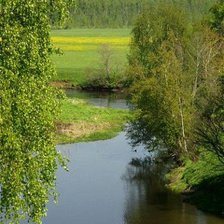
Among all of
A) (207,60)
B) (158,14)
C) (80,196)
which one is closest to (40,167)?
(80,196)

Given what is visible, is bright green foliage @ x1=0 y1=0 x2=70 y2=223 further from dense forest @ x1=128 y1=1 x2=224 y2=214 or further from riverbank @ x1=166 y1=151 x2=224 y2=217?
riverbank @ x1=166 y1=151 x2=224 y2=217

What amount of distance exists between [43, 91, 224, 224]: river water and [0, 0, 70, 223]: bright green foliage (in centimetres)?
1459

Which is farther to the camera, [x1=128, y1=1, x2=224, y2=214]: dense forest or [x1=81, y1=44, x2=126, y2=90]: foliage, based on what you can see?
[x1=81, y1=44, x2=126, y2=90]: foliage

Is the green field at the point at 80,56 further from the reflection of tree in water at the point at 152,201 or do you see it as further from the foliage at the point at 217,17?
the reflection of tree in water at the point at 152,201

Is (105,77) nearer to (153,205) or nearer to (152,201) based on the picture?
(152,201)

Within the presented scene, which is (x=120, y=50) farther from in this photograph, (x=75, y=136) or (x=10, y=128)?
(x=10, y=128)

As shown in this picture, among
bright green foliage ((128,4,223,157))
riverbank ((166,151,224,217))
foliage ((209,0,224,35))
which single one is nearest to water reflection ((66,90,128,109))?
foliage ((209,0,224,35))

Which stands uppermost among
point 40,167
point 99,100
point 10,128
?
point 10,128

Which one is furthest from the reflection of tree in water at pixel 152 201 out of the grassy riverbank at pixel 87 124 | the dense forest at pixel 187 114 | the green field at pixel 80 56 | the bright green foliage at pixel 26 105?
the green field at pixel 80 56

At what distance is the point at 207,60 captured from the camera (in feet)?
152

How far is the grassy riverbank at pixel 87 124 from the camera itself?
53.0 meters

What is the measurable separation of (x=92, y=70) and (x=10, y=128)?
72.9 m

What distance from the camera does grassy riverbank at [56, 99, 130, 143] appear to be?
174 feet

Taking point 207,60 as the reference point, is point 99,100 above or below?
below
